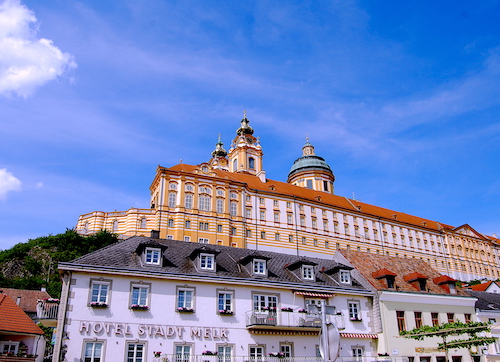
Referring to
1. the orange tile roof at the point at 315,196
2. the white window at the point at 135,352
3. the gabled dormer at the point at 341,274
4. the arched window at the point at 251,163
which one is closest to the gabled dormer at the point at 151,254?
the white window at the point at 135,352

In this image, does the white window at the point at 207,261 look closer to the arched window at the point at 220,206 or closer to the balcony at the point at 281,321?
the balcony at the point at 281,321

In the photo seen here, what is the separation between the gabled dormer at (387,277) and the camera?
32812 millimetres

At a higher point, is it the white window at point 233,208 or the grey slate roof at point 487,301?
the white window at point 233,208

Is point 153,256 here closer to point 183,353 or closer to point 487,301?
point 183,353

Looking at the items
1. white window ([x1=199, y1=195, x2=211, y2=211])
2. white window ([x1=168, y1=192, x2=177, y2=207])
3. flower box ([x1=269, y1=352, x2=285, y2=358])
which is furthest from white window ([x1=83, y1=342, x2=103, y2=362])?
white window ([x1=199, y1=195, x2=211, y2=211])

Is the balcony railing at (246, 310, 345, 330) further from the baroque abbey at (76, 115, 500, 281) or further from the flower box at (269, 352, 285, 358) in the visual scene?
the baroque abbey at (76, 115, 500, 281)

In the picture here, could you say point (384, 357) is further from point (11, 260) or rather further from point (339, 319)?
point (11, 260)

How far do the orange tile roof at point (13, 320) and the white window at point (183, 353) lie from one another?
9049 mm

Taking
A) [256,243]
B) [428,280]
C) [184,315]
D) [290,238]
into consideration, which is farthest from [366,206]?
[184,315]

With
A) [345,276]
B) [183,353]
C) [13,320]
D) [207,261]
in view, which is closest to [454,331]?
[345,276]

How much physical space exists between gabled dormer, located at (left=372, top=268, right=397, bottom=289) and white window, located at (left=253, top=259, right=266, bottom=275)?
9.21 meters

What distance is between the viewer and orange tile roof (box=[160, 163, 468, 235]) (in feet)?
255

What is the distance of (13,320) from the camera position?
2719 cm

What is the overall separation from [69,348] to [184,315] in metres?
5.98
